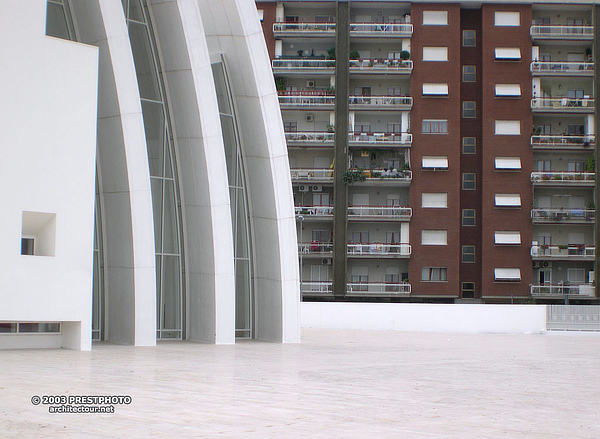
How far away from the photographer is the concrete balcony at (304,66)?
67.8 meters

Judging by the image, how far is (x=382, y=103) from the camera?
2677 inches

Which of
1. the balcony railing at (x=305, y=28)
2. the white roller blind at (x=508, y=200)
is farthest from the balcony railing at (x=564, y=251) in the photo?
the balcony railing at (x=305, y=28)

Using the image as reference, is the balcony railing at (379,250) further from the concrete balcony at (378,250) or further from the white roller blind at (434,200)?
the white roller blind at (434,200)

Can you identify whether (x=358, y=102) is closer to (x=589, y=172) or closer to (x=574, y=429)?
(x=589, y=172)

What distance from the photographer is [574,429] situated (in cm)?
1029

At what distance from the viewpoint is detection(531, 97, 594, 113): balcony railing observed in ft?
220

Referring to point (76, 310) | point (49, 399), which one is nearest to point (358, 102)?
point (76, 310)

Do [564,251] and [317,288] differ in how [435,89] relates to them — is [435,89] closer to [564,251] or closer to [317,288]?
[564,251]

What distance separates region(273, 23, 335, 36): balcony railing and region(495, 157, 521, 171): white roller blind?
1818cm

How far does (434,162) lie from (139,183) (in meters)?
45.0

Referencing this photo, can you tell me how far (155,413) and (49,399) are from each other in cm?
174

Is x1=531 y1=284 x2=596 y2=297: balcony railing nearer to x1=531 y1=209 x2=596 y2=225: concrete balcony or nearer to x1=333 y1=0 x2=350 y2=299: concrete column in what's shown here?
x1=531 y1=209 x2=596 y2=225: concrete balcony

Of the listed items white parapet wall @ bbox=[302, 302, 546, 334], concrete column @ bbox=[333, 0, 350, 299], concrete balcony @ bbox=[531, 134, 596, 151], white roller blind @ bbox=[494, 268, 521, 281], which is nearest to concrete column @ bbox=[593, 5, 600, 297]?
concrete balcony @ bbox=[531, 134, 596, 151]

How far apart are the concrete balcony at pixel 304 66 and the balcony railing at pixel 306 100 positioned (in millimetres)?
1893
